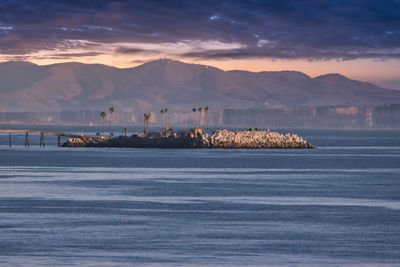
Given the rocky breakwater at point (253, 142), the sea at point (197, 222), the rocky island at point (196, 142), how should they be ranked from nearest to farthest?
the sea at point (197, 222) → the rocky breakwater at point (253, 142) → the rocky island at point (196, 142)

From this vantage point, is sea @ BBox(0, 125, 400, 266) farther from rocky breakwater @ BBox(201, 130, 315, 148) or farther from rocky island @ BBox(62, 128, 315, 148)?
rocky island @ BBox(62, 128, 315, 148)

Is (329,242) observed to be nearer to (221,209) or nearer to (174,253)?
(174,253)

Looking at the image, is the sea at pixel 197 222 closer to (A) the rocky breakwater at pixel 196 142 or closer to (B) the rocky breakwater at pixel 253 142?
(B) the rocky breakwater at pixel 253 142

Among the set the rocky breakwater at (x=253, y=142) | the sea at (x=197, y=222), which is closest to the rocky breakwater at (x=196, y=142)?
the rocky breakwater at (x=253, y=142)

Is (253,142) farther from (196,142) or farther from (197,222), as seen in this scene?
(197,222)

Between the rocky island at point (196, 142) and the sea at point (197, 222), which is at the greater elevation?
the rocky island at point (196, 142)

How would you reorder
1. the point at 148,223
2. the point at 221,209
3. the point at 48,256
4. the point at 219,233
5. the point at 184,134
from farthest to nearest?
the point at 184,134 → the point at 221,209 → the point at 148,223 → the point at 219,233 → the point at 48,256

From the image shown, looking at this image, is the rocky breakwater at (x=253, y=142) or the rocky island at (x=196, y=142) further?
the rocky island at (x=196, y=142)

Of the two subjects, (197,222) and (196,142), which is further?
(196,142)

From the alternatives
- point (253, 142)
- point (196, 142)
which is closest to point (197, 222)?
point (196, 142)

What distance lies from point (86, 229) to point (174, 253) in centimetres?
687

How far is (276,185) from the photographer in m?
57.7

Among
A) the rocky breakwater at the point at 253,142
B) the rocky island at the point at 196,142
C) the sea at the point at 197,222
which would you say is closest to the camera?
the sea at the point at 197,222

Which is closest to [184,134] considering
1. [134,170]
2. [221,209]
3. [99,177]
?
[134,170]
